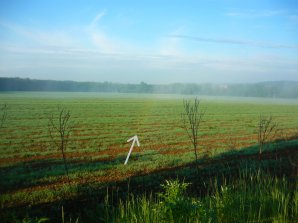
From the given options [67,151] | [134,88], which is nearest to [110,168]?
[67,151]

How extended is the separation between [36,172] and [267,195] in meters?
9.14

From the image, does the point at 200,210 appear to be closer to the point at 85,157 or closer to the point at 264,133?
the point at 264,133

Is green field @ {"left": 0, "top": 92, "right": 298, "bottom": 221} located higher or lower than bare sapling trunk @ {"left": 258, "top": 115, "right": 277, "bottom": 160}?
lower

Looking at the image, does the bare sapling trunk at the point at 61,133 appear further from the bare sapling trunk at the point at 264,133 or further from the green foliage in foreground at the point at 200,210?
the bare sapling trunk at the point at 264,133

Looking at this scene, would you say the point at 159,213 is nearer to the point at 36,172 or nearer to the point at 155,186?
the point at 155,186

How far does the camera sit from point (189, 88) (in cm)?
9944

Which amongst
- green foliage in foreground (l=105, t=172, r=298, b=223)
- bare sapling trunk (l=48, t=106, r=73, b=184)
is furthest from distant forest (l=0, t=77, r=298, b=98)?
green foliage in foreground (l=105, t=172, r=298, b=223)

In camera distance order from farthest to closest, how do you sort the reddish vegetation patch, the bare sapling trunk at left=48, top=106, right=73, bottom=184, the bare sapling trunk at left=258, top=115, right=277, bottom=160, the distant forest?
the distant forest, the reddish vegetation patch, the bare sapling trunk at left=258, top=115, right=277, bottom=160, the bare sapling trunk at left=48, top=106, right=73, bottom=184

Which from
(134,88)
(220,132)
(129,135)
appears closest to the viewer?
(129,135)

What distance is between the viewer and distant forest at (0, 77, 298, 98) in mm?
93787

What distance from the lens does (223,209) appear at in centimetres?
641

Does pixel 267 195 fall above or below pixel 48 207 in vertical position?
above

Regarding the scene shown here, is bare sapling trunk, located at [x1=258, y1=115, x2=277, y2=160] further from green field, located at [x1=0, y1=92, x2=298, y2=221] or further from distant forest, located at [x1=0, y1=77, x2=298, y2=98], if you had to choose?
distant forest, located at [x1=0, y1=77, x2=298, y2=98]

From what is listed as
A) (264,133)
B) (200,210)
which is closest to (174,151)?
(264,133)
